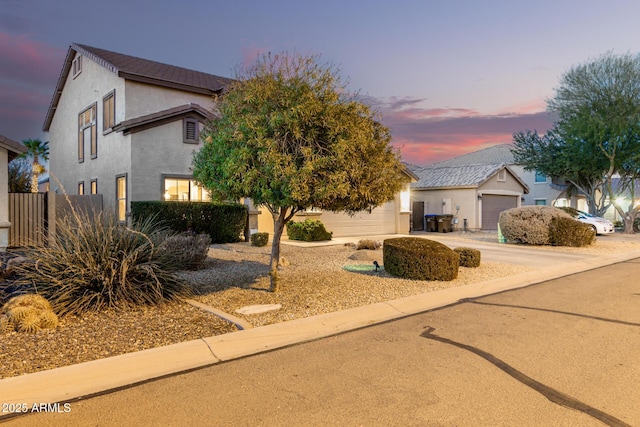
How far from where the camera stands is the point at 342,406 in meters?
3.56

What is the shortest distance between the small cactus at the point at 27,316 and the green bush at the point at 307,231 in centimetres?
1225

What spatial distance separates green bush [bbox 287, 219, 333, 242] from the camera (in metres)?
17.5

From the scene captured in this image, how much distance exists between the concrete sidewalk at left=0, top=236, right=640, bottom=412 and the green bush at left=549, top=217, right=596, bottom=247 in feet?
36.2

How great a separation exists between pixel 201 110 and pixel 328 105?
11737 millimetres

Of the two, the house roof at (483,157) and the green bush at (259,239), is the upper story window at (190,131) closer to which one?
the green bush at (259,239)

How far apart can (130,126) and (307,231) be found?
7838 millimetres

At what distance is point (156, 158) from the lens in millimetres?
16422

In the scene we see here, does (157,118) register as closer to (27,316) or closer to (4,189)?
(4,189)

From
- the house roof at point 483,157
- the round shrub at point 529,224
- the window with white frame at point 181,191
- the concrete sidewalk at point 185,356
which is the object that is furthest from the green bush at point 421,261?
the house roof at point 483,157

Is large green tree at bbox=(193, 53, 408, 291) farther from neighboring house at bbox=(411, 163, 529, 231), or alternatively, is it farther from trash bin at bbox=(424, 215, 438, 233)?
neighboring house at bbox=(411, 163, 529, 231)

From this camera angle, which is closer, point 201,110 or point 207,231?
point 207,231

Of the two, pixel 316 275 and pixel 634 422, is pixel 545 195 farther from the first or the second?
pixel 634 422

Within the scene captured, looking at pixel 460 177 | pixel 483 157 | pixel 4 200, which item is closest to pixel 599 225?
pixel 460 177

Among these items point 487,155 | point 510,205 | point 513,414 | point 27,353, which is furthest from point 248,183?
point 487,155
